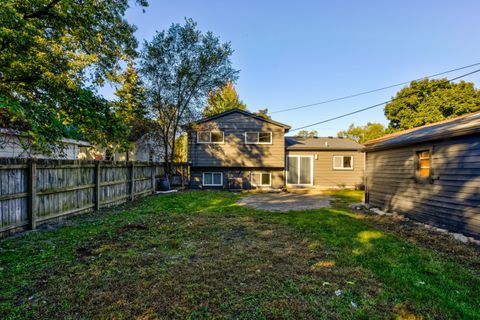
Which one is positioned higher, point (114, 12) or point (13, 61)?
point (114, 12)

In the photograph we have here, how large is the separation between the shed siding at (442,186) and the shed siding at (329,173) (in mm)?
7399

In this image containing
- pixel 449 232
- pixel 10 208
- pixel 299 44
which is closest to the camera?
pixel 10 208

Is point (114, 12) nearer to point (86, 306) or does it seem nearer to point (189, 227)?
point (189, 227)

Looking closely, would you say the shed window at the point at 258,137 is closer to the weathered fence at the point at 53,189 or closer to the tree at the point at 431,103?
the weathered fence at the point at 53,189

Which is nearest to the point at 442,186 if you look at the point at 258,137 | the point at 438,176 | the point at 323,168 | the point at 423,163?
the point at 438,176

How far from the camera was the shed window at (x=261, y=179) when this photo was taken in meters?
15.7

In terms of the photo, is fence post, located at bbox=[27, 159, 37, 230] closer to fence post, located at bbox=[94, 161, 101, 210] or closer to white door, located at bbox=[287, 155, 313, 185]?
fence post, located at bbox=[94, 161, 101, 210]

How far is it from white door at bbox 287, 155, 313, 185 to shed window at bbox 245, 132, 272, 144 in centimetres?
221

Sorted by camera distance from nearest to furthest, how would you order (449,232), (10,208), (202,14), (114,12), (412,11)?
1. (10,208)
2. (449,232)
3. (114,12)
4. (412,11)
5. (202,14)

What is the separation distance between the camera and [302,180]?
1620 centimetres

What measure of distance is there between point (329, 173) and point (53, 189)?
1550 centimetres

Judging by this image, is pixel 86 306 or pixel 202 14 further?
pixel 202 14

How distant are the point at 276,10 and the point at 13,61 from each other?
37.5ft

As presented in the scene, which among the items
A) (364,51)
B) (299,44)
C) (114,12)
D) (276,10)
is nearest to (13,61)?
(114,12)
